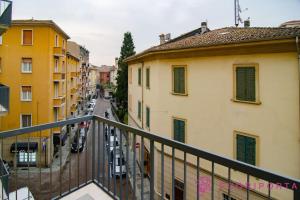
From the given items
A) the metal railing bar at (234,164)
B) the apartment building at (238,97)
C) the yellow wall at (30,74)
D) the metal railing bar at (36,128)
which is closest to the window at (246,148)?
the apartment building at (238,97)

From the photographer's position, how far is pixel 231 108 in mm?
8930

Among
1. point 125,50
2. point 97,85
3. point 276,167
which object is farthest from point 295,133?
point 97,85

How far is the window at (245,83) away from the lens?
8227 millimetres

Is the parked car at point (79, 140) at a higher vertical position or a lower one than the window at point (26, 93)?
lower

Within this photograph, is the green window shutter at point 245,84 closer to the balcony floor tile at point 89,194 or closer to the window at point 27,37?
the balcony floor tile at point 89,194

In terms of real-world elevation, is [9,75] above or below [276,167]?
above

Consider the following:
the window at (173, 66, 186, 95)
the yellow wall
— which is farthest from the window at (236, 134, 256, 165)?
the yellow wall

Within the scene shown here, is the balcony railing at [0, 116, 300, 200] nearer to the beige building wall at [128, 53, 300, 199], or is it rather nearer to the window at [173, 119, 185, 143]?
the beige building wall at [128, 53, 300, 199]

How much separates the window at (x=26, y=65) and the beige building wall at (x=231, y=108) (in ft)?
31.2

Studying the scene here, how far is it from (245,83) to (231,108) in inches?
36.1

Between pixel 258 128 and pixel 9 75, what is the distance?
15439 mm

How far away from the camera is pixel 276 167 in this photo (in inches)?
297

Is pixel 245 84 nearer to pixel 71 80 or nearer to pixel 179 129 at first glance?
pixel 179 129

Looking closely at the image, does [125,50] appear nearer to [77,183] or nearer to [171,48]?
[171,48]
